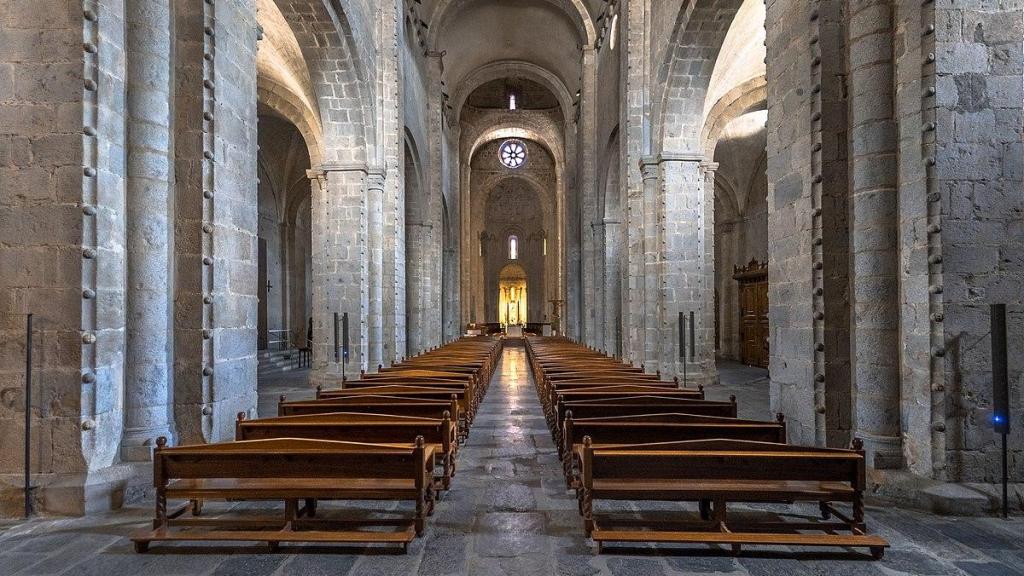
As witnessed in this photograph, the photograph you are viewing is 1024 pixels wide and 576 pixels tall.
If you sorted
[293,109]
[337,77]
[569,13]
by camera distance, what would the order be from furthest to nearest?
[569,13] < [293,109] < [337,77]

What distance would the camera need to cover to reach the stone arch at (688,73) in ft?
32.3

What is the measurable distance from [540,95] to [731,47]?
19073mm

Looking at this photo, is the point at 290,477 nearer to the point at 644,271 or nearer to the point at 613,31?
the point at 644,271

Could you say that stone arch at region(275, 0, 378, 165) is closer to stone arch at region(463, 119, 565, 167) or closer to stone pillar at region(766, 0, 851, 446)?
stone pillar at region(766, 0, 851, 446)

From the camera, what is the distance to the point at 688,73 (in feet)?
36.5

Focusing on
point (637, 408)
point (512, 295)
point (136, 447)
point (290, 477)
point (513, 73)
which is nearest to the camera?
point (290, 477)

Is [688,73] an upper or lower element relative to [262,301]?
upper

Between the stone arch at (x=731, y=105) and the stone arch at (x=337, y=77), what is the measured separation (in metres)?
7.78

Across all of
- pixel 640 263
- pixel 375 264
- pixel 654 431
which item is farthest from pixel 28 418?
pixel 640 263

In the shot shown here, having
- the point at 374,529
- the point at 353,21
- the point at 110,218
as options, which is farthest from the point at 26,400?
the point at 353,21

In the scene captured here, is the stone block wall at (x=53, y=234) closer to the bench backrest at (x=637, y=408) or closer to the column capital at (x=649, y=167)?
the bench backrest at (x=637, y=408)

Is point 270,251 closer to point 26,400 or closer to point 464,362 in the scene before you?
point 464,362

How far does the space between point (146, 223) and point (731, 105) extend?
12.9 metres

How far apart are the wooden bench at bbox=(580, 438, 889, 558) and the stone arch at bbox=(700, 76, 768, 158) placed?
37.4 feet
